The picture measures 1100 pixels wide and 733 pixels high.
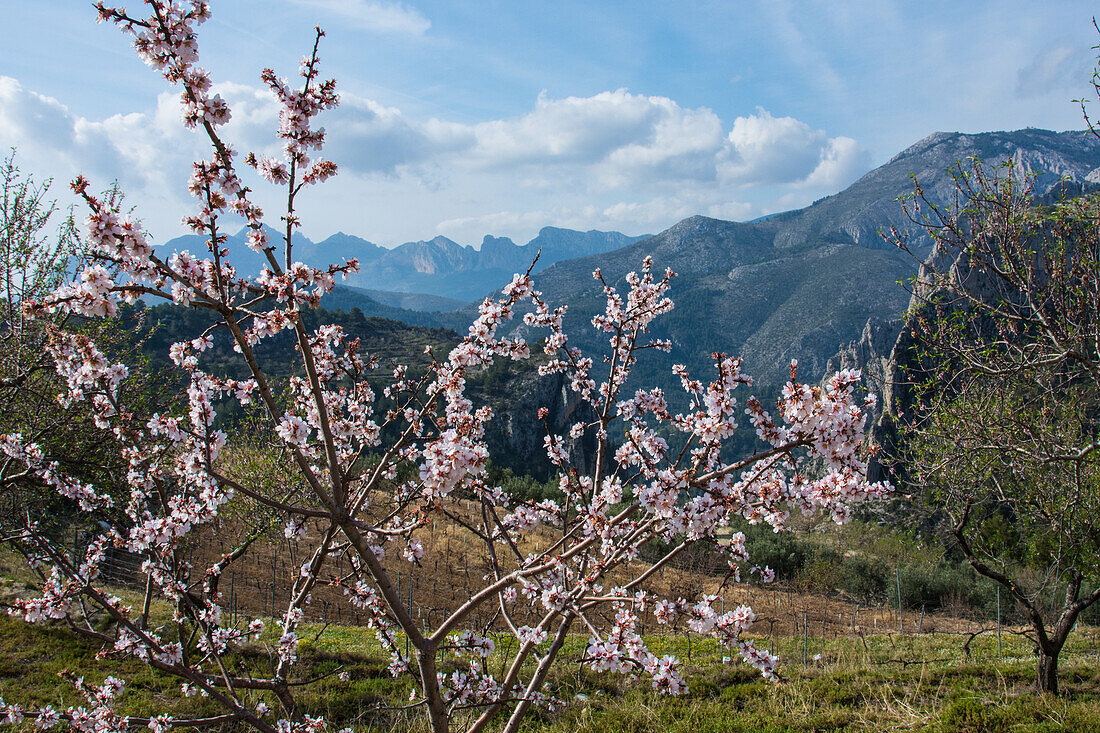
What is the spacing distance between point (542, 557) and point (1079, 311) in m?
6.15

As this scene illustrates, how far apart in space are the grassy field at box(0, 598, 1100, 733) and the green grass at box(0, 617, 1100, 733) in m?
0.02

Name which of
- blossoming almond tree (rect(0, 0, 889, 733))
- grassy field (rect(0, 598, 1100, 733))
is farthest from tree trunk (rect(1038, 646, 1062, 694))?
blossoming almond tree (rect(0, 0, 889, 733))

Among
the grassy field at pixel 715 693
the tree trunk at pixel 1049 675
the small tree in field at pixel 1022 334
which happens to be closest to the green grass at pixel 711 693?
the grassy field at pixel 715 693

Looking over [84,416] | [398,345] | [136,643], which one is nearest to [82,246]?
[84,416]

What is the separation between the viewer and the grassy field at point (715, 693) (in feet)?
22.6

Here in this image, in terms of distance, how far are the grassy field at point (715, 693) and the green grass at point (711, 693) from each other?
0.06 ft

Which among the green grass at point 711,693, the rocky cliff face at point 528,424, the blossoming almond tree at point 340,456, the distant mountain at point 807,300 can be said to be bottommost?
the rocky cliff face at point 528,424

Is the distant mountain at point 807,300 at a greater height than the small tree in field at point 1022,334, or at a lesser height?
greater

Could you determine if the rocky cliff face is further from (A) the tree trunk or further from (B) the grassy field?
(A) the tree trunk

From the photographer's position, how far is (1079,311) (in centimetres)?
603

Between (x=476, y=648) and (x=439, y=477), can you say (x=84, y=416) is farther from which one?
(x=439, y=477)

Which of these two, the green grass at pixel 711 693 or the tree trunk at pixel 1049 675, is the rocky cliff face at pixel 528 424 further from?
the tree trunk at pixel 1049 675

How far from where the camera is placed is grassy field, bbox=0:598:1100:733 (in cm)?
689

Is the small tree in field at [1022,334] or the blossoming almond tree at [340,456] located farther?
the small tree in field at [1022,334]
